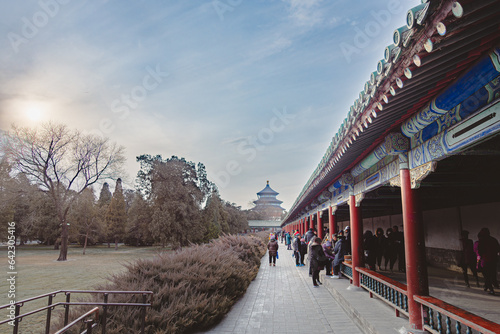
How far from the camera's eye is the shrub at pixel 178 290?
482 centimetres

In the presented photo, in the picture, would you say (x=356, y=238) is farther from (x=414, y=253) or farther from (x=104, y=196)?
(x=104, y=196)

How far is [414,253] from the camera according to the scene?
4703mm

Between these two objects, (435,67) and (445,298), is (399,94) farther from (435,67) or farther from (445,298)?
(445,298)

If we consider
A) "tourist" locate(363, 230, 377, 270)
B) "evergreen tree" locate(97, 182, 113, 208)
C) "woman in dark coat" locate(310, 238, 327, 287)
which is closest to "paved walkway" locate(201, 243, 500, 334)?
"woman in dark coat" locate(310, 238, 327, 287)

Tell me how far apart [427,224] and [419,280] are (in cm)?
951

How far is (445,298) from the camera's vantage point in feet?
22.2

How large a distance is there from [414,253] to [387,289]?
1.70m

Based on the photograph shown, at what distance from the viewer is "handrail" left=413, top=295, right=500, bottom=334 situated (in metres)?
3.06

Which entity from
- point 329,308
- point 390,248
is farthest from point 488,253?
point 390,248

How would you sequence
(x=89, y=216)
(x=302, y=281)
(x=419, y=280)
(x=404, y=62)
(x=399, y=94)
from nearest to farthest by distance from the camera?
(x=404, y=62)
(x=399, y=94)
(x=419, y=280)
(x=302, y=281)
(x=89, y=216)

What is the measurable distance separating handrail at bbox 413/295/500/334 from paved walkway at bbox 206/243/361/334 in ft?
5.18

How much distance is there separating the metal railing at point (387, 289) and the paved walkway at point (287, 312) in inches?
31.0

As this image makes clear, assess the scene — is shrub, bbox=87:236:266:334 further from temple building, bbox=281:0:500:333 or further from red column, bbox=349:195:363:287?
temple building, bbox=281:0:500:333

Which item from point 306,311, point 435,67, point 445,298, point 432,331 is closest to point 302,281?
point 306,311
